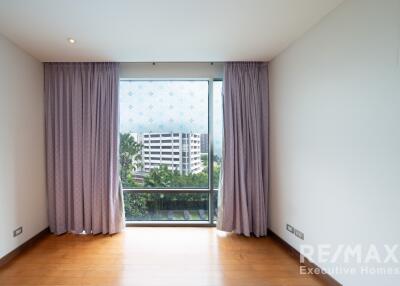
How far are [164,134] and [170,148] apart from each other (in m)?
0.24

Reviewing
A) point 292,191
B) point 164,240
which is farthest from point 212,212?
point 292,191

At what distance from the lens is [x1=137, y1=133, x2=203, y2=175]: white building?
3.88 meters

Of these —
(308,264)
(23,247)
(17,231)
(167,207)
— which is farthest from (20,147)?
(308,264)

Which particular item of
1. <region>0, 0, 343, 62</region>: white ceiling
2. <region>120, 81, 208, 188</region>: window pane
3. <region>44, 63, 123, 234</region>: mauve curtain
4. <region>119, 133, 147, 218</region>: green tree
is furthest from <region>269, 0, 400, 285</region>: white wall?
<region>44, 63, 123, 234</region>: mauve curtain

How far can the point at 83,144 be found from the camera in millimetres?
3531

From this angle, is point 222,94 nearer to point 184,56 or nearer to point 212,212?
point 184,56

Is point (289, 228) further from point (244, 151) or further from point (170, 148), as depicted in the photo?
point (170, 148)

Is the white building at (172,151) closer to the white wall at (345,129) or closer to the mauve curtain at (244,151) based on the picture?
the mauve curtain at (244,151)

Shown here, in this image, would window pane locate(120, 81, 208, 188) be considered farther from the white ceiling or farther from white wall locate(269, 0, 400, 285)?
white wall locate(269, 0, 400, 285)

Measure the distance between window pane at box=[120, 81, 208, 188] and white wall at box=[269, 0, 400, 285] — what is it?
1.34 m

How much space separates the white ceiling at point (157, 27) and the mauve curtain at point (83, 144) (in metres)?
0.32

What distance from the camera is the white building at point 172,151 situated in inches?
153

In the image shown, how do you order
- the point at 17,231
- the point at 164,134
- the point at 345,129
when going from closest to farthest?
the point at 345,129 < the point at 17,231 < the point at 164,134

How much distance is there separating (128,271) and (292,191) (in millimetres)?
2087
